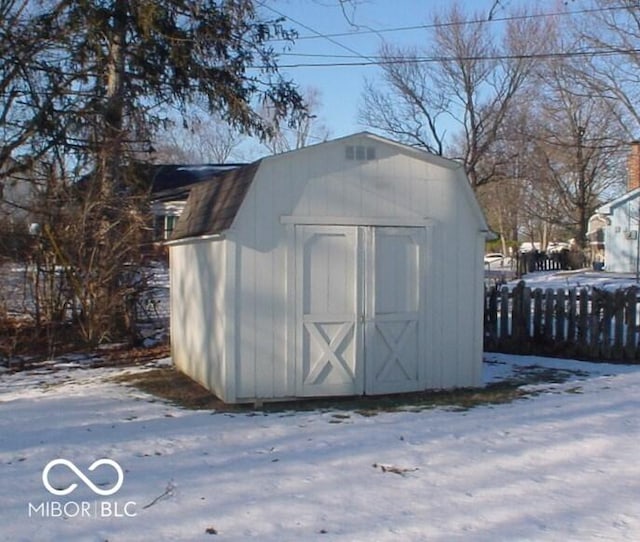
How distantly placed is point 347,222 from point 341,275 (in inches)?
22.8


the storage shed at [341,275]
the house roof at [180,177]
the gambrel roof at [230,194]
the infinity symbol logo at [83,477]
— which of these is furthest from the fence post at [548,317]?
the house roof at [180,177]

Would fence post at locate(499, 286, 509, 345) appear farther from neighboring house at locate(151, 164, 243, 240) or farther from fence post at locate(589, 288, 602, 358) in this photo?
neighboring house at locate(151, 164, 243, 240)

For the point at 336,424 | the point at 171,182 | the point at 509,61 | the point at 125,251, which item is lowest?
the point at 336,424

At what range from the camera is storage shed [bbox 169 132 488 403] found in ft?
26.0

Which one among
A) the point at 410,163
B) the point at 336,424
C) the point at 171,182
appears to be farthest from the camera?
the point at 171,182

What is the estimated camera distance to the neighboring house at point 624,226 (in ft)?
109

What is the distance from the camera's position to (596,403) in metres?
7.59

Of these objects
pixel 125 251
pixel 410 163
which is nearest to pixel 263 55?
pixel 125 251

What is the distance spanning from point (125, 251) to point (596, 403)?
7914 millimetres

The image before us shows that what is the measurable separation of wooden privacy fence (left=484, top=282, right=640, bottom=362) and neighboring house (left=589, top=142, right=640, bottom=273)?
75.8 ft

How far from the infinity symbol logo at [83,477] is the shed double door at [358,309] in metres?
3.00

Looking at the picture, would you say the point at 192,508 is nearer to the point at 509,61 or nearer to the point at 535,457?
the point at 535,457

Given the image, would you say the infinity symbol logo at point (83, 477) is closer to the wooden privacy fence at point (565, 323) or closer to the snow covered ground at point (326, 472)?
the snow covered ground at point (326, 472)

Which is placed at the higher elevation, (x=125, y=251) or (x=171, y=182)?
(x=171, y=182)
